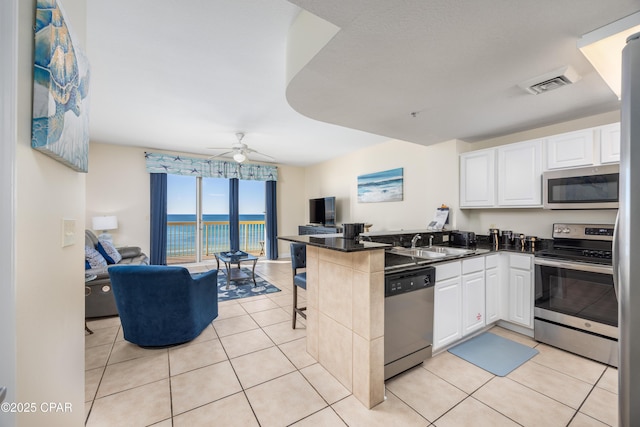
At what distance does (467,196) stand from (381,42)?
2488mm

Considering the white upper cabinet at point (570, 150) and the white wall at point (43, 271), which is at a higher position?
the white upper cabinet at point (570, 150)

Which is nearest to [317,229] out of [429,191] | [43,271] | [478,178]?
[429,191]

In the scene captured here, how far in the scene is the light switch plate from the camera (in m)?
1.07

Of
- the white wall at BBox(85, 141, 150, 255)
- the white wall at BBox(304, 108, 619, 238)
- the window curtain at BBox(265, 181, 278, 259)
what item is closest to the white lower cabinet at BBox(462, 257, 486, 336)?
the white wall at BBox(304, 108, 619, 238)

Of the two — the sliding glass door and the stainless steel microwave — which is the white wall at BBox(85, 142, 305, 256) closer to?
the sliding glass door

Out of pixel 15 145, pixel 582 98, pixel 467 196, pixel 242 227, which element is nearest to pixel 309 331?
pixel 15 145

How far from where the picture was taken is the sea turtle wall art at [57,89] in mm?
771

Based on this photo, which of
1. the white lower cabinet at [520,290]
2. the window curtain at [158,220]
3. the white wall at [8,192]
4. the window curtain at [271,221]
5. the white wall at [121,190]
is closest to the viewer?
the white wall at [8,192]

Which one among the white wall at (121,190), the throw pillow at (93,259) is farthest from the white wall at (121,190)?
the throw pillow at (93,259)

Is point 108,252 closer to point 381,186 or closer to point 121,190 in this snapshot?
point 121,190

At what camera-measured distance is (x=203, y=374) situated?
6.46ft

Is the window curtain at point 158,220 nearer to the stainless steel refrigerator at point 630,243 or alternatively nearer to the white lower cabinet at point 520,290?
the white lower cabinet at point 520,290

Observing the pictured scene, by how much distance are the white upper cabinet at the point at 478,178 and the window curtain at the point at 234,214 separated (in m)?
4.77

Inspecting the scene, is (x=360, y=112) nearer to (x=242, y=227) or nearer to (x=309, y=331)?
(x=309, y=331)
